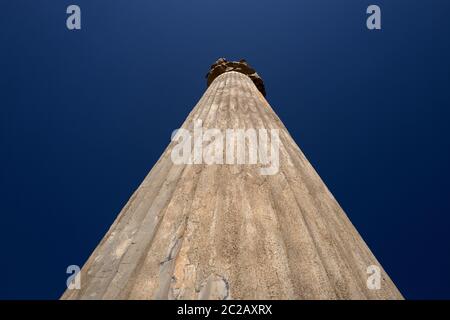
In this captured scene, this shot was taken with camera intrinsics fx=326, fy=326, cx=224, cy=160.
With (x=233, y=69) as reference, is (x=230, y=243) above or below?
below

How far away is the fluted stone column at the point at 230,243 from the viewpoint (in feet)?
7.90

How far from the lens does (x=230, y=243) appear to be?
2.72 meters

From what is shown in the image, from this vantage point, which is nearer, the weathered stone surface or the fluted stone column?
the fluted stone column

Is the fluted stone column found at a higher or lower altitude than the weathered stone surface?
lower

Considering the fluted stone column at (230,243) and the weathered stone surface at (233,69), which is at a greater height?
the weathered stone surface at (233,69)

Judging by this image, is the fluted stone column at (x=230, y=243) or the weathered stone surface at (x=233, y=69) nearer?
the fluted stone column at (x=230, y=243)

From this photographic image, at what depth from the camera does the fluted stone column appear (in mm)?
2408

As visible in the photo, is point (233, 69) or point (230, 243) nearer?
point (230, 243)

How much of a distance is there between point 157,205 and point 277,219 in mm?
1226

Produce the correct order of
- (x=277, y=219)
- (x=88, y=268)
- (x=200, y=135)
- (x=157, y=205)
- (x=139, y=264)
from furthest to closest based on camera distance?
(x=200, y=135)
(x=157, y=205)
(x=277, y=219)
(x=88, y=268)
(x=139, y=264)

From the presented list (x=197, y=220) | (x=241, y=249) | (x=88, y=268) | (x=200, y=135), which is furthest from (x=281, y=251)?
(x=200, y=135)

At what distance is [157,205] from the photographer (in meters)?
3.35
